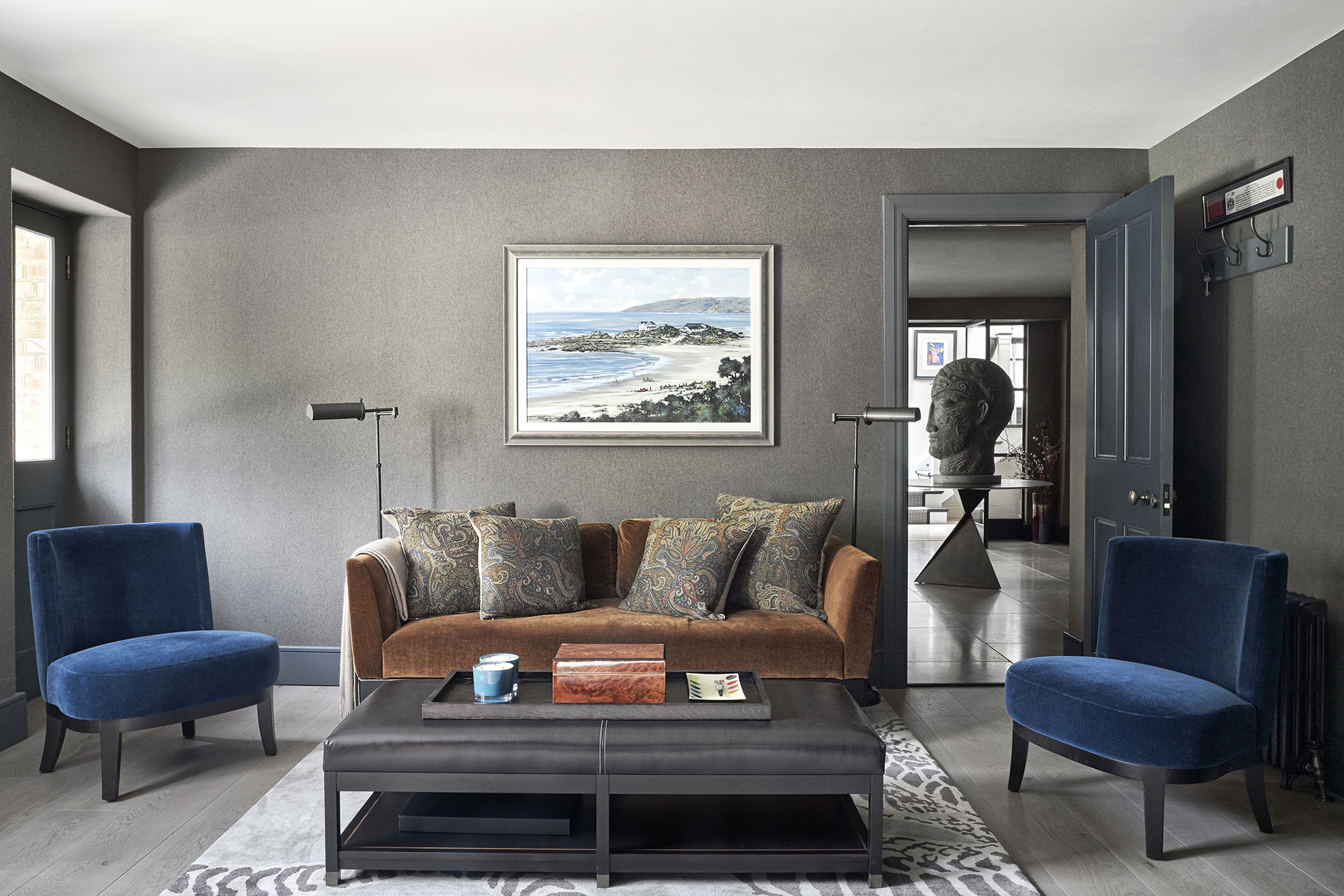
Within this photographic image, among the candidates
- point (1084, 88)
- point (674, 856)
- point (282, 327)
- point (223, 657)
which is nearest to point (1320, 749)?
point (674, 856)

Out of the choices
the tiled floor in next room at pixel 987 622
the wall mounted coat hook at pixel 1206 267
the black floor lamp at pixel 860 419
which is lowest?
the tiled floor in next room at pixel 987 622

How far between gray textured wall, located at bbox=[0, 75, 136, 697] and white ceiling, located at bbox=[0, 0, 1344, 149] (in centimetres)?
8

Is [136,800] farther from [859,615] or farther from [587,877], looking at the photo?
[859,615]

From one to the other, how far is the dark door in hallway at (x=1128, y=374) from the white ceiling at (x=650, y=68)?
0.53 m

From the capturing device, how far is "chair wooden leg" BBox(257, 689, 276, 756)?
3053mm

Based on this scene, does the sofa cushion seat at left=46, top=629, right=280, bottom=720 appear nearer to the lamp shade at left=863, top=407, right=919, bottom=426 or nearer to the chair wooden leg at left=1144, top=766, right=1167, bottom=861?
the lamp shade at left=863, top=407, right=919, bottom=426

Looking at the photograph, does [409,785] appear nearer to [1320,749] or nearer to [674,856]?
[674,856]

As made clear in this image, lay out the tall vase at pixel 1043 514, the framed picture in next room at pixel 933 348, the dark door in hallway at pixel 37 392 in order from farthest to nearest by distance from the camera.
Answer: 1. the framed picture in next room at pixel 933 348
2. the tall vase at pixel 1043 514
3. the dark door in hallway at pixel 37 392

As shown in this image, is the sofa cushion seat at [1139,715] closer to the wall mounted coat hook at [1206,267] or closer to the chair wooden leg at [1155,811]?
the chair wooden leg at [1155,811]

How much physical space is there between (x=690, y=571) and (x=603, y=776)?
1296 millimetres

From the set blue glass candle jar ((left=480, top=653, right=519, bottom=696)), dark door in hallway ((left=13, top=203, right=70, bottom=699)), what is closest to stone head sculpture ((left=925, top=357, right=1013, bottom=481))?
blue glass candle jar ((left=480, top=653, right=519, bottom=696))

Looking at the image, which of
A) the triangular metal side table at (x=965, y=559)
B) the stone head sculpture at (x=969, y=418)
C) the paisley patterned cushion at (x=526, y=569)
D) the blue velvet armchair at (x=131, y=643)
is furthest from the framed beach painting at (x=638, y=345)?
the triangular metal side table at (x=965, y=559)

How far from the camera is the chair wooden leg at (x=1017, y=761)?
2.73 m

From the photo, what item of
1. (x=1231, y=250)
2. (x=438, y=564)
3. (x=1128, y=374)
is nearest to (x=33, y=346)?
(x=438, y=564)
